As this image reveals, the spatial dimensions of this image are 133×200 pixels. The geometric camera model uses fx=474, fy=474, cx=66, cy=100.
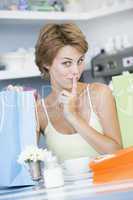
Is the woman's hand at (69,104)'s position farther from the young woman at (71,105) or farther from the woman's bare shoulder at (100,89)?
the woman's bare shoulder at (100,89)

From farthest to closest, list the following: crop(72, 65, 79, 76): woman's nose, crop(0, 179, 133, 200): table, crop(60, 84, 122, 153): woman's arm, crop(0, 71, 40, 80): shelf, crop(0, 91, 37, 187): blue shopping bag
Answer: crop(0, 71, 40, 80): shelf → crop(72, 65, 79, 76): woman's nose → crop(60, 84, 122, 153): woman's arm → crop(0, 91, 37, 187): blue shopping bag → crop(0, 179, 133, 200): table

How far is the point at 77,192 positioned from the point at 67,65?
1030 millimetres

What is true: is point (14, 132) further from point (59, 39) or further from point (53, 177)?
point (59, 39)

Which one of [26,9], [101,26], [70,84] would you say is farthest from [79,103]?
[101,26]

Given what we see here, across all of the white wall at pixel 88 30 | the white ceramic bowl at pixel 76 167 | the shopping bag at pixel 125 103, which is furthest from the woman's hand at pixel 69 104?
the white wall at pixel 88 30

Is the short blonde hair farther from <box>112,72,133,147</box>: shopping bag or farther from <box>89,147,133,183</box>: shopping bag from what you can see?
<box>89,147,133,183</box>: shopping bag

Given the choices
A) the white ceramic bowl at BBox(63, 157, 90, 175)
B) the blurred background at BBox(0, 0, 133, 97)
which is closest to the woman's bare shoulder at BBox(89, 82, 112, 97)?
the white ceramic bowl at BBox(63, 157, 90, 175)

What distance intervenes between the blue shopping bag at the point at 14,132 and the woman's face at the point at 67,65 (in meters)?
0.53

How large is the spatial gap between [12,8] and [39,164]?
1.94m

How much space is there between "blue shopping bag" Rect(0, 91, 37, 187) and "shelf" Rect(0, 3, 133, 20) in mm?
1625

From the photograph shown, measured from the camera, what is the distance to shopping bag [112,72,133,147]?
1803mm

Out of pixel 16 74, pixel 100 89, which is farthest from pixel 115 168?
pixel 16 74

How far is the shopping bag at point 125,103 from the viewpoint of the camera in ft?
5.91

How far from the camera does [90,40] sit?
376cm
